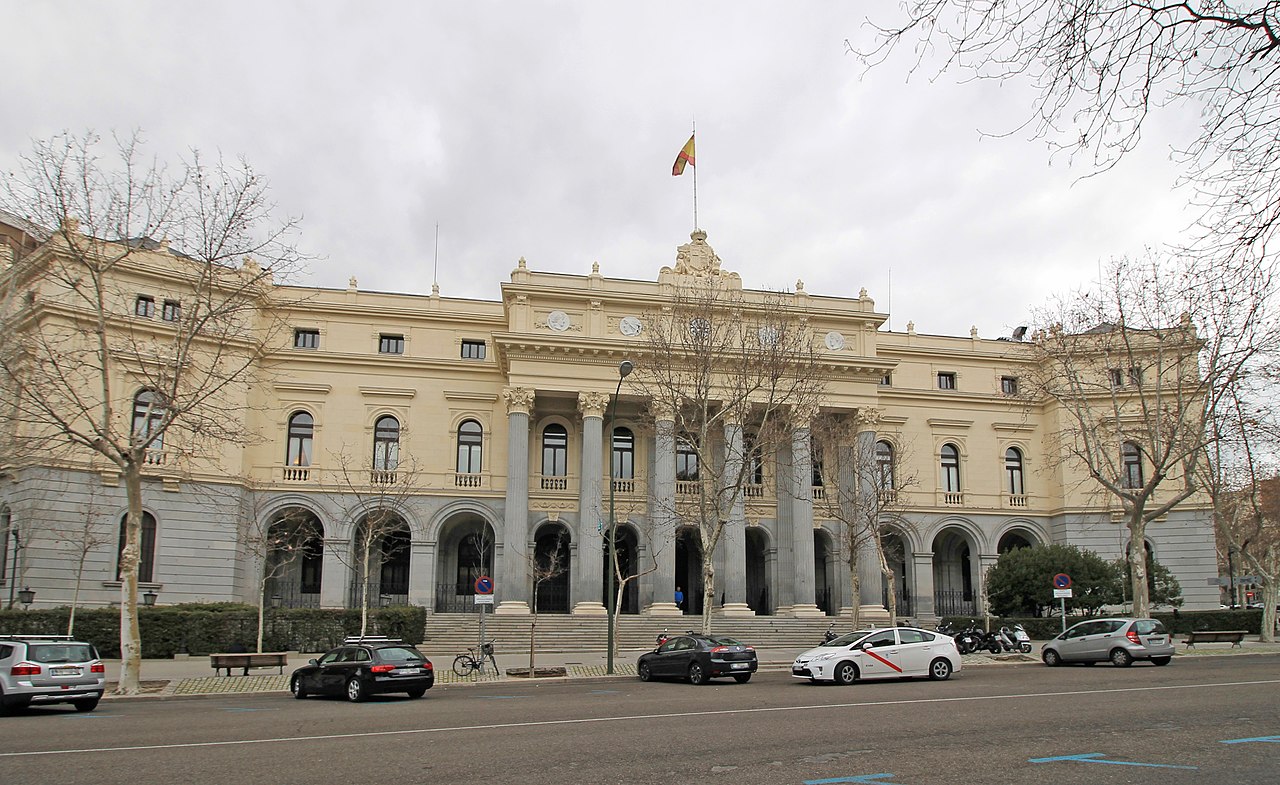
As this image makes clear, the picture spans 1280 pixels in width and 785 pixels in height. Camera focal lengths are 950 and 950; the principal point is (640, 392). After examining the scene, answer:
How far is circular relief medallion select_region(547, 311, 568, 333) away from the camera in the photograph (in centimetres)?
4102

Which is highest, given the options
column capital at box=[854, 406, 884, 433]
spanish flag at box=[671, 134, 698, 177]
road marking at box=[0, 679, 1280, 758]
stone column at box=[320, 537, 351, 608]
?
spanish flag at box=[671, 134, 698, 177]

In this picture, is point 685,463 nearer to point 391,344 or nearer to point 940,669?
point 391,344

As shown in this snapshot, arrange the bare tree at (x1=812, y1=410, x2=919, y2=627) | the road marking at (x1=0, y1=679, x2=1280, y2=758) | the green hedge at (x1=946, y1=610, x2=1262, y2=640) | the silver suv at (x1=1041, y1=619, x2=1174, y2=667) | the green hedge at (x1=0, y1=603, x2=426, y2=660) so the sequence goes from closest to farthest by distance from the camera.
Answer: the road marking at (x1=0, y1=679, x2=1280, y2=758), the silver suv at (x1=1041, y1=619, x2=1174, y2=667), the green hedge at (x1=0, y1=603, x2=426, y2=660), the bare tree at (x1=812, y1=410, x2=919, y2=627), the green hedge at (x1=946, y1=610, x2=1262, y2=640)

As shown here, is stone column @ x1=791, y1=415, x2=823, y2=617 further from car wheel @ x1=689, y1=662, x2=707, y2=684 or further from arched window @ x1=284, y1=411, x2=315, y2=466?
arched window @ x1=284, y1=411, x2=315, y2=466

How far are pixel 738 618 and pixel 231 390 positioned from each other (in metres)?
23.3

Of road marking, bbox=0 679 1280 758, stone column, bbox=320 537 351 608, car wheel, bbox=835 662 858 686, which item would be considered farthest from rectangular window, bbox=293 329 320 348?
road marking, bbox=0 679 1280 758

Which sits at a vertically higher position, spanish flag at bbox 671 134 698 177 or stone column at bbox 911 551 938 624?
spanish flag at bbox 671 134 698 177

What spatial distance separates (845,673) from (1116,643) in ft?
31.2

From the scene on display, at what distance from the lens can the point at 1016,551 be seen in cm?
4172

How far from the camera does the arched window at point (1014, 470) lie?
49375mm

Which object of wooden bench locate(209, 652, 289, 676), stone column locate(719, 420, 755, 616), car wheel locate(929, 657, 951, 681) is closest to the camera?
car wheel locate(929, 657, 951, 681)

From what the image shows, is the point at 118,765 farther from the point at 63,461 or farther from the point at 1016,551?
the point at 1016,551

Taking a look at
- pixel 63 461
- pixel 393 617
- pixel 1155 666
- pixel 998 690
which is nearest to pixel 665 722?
pixel 998 690

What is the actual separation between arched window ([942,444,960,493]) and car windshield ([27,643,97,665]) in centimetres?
4023
